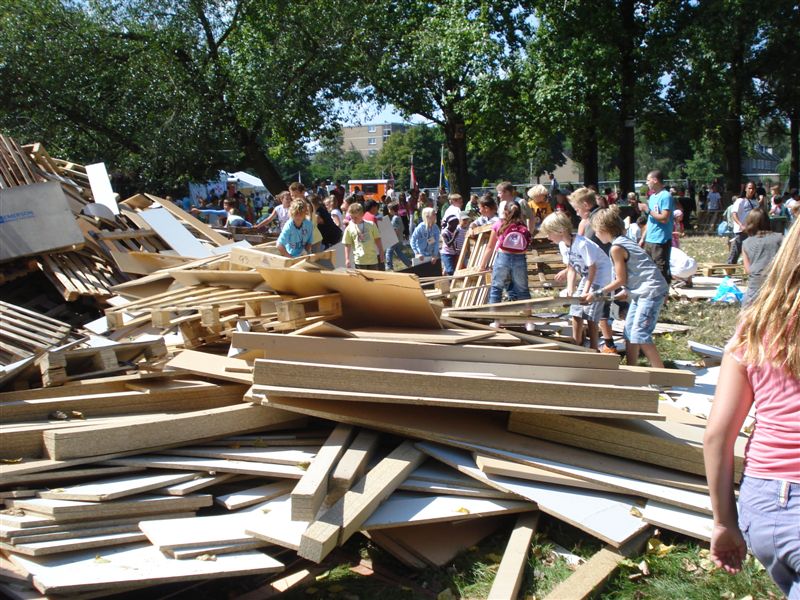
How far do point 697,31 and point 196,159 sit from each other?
651 inches

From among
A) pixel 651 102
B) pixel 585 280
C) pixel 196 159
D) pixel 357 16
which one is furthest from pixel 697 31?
pixel 585 280

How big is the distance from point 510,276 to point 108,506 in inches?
222

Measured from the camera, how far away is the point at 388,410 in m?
4.66

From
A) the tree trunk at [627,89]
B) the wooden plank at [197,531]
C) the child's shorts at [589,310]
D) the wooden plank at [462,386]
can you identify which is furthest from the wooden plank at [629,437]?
the tree trunk at [627,89]

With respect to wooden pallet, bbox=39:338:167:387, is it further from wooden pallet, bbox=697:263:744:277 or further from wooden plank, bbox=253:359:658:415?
wooden pallet, bbox=697:263:744:277

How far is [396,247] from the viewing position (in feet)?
Result: 51.3

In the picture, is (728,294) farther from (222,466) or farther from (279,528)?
(279,528)

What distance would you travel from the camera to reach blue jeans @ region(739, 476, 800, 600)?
201 centimetres

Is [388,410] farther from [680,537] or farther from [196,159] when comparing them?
[196,159]

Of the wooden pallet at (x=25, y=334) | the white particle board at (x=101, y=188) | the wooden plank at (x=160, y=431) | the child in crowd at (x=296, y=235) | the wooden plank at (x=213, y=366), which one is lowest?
the wooden plank at (x=160, y=431)

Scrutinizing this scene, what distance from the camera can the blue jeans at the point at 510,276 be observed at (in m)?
8.50

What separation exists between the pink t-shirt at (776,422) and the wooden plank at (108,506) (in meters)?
2.91

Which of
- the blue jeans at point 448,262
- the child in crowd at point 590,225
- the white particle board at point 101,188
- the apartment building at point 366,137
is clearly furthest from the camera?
the apartment building at point 366,137

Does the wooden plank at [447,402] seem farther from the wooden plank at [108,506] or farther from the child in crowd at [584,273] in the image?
the child in crowd at [584,273]
